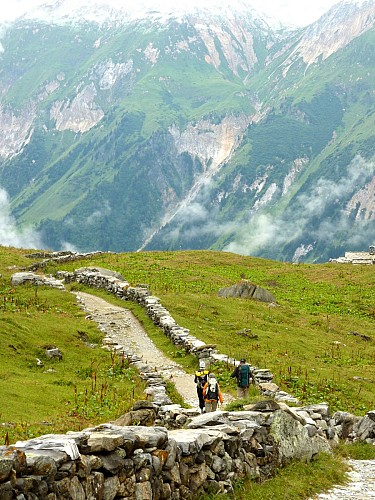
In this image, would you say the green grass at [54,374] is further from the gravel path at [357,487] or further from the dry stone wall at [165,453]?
the gravel path at [357,487]

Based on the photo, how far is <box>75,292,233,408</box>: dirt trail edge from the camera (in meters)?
30.6

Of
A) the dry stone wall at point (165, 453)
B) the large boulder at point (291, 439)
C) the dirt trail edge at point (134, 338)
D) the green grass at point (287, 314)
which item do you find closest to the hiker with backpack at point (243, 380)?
the dirt trail edge at point (134, 338)

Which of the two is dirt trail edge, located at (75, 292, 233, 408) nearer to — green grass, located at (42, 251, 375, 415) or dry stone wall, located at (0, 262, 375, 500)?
green grass, located at (42, 251, 375, 415)

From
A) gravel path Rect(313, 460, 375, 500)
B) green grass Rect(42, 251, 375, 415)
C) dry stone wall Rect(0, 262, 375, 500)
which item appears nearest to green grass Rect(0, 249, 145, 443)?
dry stone wall Rect(0, 262, 375, 500)

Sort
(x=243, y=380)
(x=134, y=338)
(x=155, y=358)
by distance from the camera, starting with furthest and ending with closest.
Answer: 1. (x=134, y=338)
2. (x=155, y=358)
3. (x=243, y=380)

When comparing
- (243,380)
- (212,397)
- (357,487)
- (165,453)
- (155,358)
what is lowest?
(155,358)

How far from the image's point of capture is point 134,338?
4038 centimetres

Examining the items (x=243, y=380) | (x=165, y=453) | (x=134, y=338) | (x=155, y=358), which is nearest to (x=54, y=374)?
Result: (x=155, y=358)

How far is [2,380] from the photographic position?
1027 inches

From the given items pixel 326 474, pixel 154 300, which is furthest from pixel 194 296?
pixel 326 474

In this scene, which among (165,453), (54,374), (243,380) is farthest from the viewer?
(54,374)

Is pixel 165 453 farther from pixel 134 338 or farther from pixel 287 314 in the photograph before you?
pixel 287 314

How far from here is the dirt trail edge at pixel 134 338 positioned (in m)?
30.6

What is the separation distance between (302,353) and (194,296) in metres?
15.5
